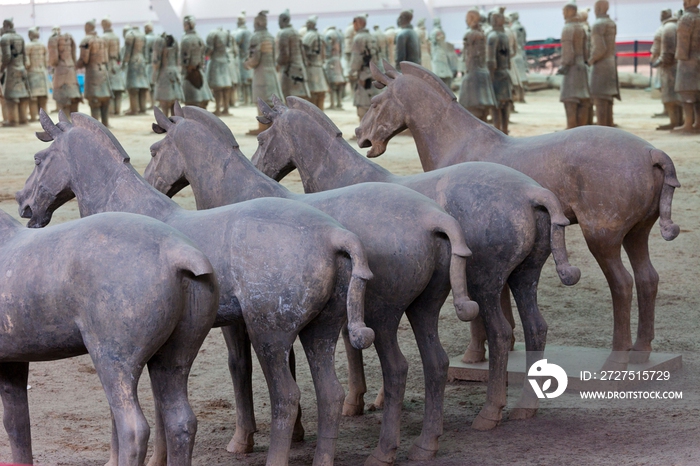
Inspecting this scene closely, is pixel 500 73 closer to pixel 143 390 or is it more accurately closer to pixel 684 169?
pixel 684 169

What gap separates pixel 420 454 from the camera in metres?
3.81

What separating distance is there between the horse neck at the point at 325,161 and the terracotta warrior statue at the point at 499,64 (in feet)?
33.6

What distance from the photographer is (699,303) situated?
6.38 m

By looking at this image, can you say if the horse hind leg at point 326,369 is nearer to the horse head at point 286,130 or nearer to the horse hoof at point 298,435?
the horse hoof at point 298,435

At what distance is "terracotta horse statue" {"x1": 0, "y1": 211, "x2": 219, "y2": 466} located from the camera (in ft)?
9.13

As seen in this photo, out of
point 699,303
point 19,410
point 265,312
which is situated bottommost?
point 699,303

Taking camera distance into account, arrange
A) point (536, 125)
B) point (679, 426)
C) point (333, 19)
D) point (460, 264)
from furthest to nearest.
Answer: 1. point (333, 19)
2. point (536, 125)
3. point (679, 426)
4. point (460, 264)

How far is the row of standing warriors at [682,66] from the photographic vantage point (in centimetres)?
1348

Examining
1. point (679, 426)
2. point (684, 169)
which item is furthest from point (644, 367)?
point (684, 169)

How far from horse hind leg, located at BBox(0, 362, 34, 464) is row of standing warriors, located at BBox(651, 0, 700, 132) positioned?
1201 cm

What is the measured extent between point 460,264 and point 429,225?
0.18m

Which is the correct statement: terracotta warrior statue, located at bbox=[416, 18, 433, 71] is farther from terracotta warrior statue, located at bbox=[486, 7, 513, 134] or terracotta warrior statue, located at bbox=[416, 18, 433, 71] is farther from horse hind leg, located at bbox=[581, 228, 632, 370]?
horse hind leg, located at bbox=[581, 228, 632, 370]

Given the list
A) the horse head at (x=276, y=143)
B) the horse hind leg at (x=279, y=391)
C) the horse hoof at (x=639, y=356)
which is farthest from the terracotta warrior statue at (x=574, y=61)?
the horse hind leg at (x=279, y=391)

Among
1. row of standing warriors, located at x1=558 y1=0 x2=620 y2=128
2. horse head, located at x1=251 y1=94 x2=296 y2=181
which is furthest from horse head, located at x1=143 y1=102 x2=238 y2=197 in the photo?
row of standing warriors, located at x1=558 y1=0 x2=620 y2=128
